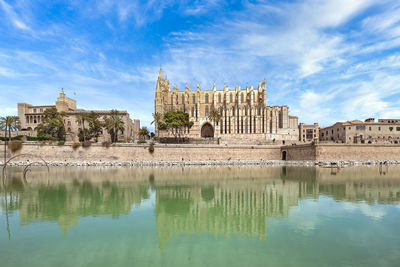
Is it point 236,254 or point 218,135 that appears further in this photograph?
point 218,135

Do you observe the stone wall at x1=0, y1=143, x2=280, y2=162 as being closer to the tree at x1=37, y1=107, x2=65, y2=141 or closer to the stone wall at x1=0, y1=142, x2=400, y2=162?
the stone wall at x1=0, y1=142, x2=400, y2=162

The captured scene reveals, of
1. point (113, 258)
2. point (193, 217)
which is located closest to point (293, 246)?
point (193, 217)

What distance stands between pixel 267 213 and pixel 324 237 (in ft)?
13.3

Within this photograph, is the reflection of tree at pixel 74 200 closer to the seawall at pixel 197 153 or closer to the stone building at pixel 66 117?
the seawall at pixel 197 153

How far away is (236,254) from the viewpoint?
836 cm

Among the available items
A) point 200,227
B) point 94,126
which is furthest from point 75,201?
point 94,126

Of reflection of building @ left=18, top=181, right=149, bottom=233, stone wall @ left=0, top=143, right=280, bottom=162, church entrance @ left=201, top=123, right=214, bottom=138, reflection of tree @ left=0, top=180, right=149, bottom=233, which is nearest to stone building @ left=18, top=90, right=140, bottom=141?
stone wall @ left=0, top=143, right=280, bottom=162

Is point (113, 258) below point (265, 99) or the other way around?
below

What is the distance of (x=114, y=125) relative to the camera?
49625mm

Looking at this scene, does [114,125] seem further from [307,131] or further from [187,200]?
[307,131]

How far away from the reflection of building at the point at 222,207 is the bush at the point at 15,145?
34364 millimetres

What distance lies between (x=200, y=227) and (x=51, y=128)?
47642 mm

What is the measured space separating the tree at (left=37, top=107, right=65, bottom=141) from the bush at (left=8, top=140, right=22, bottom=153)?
5.01 meters

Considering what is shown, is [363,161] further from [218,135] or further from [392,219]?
[392,219]
